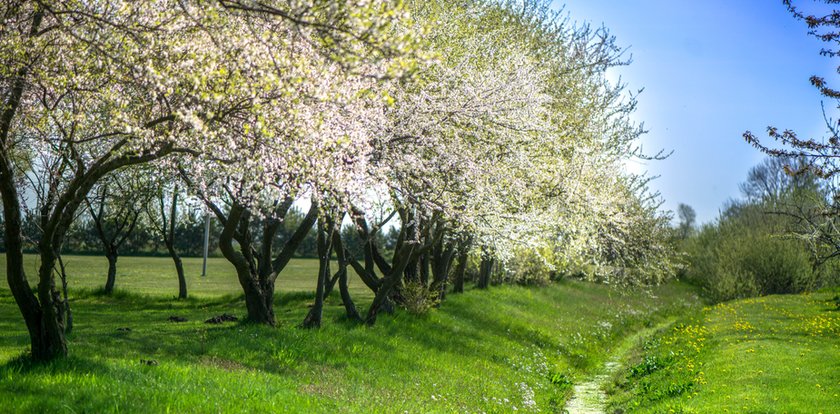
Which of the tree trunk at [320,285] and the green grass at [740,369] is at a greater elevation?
the tree trunk at [320,285]

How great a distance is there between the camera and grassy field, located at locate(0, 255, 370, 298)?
43.6 metres

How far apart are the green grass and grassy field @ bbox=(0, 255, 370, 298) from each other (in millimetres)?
21539

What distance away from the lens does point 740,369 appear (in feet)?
64.7

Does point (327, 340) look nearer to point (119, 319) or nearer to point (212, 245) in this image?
point (119, 319)

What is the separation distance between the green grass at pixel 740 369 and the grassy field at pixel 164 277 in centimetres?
2154

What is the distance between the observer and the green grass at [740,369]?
15875mm

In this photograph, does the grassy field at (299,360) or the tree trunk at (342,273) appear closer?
the grassy field at (299,360)

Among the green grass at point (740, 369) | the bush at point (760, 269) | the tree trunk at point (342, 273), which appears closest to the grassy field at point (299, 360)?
the tree trunk at point (342, 273)

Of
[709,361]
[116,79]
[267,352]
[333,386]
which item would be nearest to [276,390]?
[333,386]

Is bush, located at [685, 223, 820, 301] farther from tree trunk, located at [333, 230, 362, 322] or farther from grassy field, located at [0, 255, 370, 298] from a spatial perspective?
tree trunk, located at [333, 230, 362, 322]

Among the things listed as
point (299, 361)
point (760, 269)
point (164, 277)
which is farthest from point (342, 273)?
point (760, 269)

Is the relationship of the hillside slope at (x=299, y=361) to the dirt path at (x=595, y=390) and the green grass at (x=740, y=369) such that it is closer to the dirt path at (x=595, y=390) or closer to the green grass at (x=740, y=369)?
the dirt path at (x=595, y=390)

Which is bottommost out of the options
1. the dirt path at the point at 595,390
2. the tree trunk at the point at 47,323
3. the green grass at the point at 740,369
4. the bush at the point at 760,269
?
the dirt path at the point at 595,390

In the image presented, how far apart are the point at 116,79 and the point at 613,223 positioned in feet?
84.5
